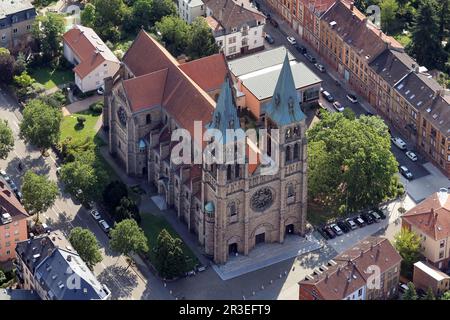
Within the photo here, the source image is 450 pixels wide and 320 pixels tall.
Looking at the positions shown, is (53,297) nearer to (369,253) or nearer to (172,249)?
(172,249)

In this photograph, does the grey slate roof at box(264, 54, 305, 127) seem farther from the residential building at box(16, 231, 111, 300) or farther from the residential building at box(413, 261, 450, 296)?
the residential building at box(16, 231, 111, 300)

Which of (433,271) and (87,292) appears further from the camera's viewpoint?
(433,271)

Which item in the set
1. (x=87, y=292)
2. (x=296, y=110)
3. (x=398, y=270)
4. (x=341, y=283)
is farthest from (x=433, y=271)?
(x=87, y=292)

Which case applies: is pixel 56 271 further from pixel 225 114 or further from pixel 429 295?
pixel 429 295

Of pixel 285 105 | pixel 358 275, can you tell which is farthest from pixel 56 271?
pixel 358 275

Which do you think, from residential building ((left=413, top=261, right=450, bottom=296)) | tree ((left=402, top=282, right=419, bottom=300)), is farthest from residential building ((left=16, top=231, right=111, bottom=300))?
residential building ((left=413, top=261, right=450, bottom=296))

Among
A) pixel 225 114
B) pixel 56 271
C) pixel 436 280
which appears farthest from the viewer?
pixel 436 280
